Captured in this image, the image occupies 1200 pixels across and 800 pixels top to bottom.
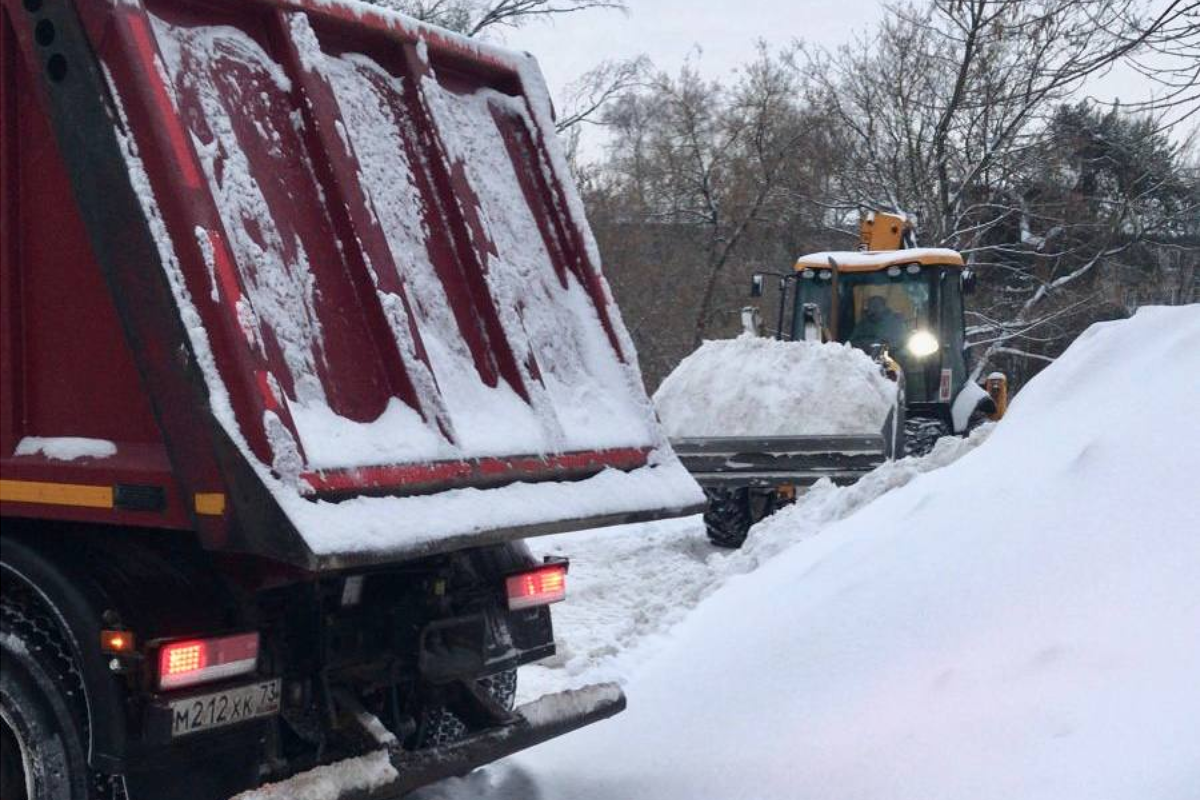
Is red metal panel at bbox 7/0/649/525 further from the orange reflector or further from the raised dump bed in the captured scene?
the orange reflector

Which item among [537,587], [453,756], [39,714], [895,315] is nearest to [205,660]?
[39,714]

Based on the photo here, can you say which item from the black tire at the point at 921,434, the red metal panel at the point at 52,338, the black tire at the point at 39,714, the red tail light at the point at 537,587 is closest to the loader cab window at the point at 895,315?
the black tire at the point at 921,434

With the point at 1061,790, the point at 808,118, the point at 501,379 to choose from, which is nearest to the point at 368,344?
the point at 501,379

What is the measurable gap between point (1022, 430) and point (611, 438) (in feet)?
9.53

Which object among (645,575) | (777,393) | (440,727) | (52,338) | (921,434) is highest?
(52,338)

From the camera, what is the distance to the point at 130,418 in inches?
140

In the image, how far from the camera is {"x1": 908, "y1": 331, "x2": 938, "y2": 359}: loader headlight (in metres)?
14.3

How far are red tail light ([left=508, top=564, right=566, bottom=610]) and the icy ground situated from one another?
689 mm

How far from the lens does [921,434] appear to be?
43.1ft

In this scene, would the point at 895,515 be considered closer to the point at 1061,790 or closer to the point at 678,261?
the point at 1061,790

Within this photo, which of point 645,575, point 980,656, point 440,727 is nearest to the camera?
point 980,656

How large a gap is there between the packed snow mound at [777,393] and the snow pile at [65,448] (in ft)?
27.4

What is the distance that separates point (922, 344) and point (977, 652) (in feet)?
33.9

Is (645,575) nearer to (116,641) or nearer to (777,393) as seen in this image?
(777,393)
